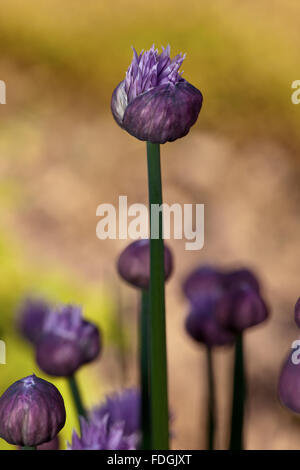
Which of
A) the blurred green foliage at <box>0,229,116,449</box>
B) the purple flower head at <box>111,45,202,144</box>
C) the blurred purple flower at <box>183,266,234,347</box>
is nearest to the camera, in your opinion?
the purple flower head at <box>111,45,202,144</box>

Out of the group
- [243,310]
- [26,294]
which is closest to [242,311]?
[243,310]

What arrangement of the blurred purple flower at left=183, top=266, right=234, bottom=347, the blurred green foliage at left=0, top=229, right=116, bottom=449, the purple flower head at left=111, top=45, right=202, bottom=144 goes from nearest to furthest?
the purple flower head at left=111, top=45, right=202, bottom=144, the blurred purple flower at left=183, top=266, right=234, bottom=347, the blurred green foliage at left=0, top=229, right=116, bottom=449

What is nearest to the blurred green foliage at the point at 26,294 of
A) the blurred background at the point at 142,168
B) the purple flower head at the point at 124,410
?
the blurred background at the point at 142,168

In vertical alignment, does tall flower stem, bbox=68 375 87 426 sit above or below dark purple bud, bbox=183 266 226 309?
below

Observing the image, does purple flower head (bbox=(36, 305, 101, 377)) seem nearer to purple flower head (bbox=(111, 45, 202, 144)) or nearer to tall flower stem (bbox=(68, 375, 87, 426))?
tall flower stem (bbox=(68, 375, 87, 426))

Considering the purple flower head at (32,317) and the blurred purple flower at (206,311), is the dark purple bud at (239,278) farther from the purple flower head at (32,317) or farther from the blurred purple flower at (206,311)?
the purple flower head at (32,317)

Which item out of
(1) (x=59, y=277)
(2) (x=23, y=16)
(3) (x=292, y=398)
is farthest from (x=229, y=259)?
(3) (x=292, y=398)

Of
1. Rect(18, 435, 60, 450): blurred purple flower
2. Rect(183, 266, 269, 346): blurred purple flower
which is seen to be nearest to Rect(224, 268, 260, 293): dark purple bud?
Rect(183, 266, 269, 346): blurred purple flower

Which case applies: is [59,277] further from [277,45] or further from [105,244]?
[277,45]

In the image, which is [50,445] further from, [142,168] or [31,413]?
[142,168]
